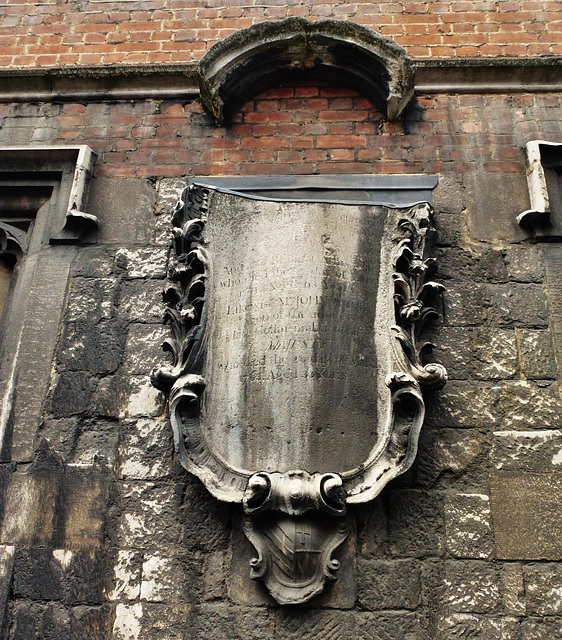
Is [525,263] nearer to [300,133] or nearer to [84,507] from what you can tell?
[300,133]

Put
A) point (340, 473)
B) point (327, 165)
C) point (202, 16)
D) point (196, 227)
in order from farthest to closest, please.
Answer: point (202, 16)
point (327, 165)
point (196, 227)
point (340, 473)

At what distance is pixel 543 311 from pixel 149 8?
292 centimetres

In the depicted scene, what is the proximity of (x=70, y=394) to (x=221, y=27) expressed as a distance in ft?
7.79

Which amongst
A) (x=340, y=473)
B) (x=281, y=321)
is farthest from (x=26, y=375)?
(x=340, y=473)

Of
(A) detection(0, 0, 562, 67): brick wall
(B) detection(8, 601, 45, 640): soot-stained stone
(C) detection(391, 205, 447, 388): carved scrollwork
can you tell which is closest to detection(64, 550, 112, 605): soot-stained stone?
(B) detection(8, 601, 45, 640): soot-stained stone

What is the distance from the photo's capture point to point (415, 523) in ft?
9.02

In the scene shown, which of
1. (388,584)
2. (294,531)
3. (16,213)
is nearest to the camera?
(294,531)

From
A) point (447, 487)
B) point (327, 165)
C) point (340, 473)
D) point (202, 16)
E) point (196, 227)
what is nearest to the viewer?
point (340, 473)

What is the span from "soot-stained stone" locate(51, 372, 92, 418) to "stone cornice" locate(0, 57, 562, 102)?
1683 mm

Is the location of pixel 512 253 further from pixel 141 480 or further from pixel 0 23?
pixel 0 23

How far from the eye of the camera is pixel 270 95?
3.95m

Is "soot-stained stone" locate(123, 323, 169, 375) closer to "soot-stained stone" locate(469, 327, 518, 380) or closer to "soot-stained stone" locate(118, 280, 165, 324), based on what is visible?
"soot-stained stone" locate(118, 280, 165, 324)

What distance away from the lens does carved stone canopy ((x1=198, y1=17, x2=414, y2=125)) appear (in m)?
3.67

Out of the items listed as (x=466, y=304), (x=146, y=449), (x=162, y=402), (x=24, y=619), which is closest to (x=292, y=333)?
(x=162, y=402)
